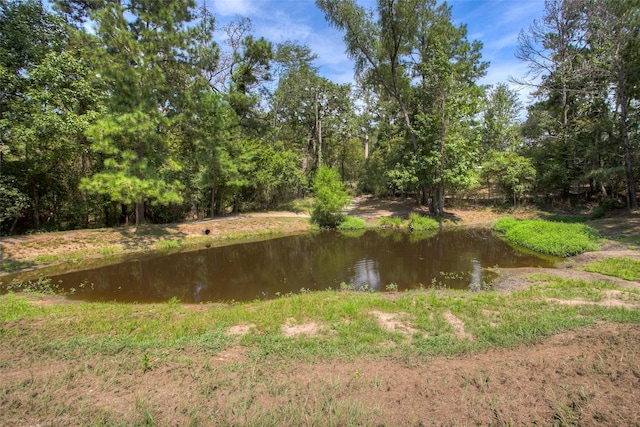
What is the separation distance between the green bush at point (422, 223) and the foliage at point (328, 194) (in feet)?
15.5

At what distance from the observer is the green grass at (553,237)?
39.5ft

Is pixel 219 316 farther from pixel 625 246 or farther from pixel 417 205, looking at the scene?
pixel 417 205

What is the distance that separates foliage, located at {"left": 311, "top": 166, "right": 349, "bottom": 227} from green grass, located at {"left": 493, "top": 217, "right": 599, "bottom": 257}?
32.6 feet

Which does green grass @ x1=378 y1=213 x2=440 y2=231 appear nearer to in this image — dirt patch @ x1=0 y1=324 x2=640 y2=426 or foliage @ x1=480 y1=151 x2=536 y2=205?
foliage @ x1=480 y1=151 x2=536 y2=205

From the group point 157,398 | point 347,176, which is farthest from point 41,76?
point 347,176

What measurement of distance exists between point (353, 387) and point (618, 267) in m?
9.98

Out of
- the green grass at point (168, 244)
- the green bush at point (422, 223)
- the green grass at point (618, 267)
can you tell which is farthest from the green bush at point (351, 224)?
the green grass at point (618, 267)

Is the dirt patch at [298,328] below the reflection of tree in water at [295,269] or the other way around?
the other way around

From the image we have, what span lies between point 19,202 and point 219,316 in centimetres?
1400

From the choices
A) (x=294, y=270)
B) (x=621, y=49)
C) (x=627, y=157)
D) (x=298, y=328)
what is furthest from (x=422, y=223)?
(x=298, y=328)

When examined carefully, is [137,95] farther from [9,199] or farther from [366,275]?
[366,275]

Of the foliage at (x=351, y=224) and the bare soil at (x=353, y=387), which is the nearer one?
the bare soil at (x=353, y=387)

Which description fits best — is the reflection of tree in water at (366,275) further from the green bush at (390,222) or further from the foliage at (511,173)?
the foliage at (511,173)

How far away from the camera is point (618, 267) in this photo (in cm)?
912
